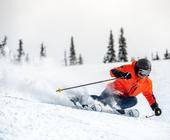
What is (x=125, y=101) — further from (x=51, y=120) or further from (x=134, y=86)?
(x=51, y=120)

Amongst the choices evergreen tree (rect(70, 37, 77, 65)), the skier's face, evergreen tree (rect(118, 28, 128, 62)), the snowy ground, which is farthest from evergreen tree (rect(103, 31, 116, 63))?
the skier's face

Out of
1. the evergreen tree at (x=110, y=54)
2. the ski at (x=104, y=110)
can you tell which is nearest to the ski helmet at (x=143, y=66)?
the ski at (x=104, y=110)

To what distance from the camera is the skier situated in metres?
12.7

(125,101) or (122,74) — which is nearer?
(122,74)

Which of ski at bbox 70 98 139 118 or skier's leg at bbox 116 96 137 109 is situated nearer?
ski at bbox 70 98 139 118

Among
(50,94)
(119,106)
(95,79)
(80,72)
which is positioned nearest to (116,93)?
(119,106)

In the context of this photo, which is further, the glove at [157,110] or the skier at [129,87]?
the glove at [157,110]

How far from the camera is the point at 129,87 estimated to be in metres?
13.2

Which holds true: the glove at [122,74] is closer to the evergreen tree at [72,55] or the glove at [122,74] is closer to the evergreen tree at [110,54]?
the evergreen tree at [110,54]

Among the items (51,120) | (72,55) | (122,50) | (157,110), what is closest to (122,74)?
(157,110)

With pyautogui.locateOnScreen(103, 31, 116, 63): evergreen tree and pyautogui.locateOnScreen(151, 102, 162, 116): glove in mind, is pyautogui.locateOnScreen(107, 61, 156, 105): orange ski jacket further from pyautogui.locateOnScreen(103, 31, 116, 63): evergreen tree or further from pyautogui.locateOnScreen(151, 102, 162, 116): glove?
pyautogui.locateOnScreen(103, 31, 116, 63): evergreen tree

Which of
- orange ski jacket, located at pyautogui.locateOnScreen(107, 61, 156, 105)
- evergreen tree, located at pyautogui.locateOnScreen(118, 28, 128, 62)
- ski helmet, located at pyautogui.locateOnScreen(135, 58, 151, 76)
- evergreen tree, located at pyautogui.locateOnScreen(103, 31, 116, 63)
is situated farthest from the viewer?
evergreen tree, located at pyautogui.locateOnScreen(103, 31, 116, 63)

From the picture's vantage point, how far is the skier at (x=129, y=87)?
1274cm

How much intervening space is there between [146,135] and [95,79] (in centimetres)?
1479
